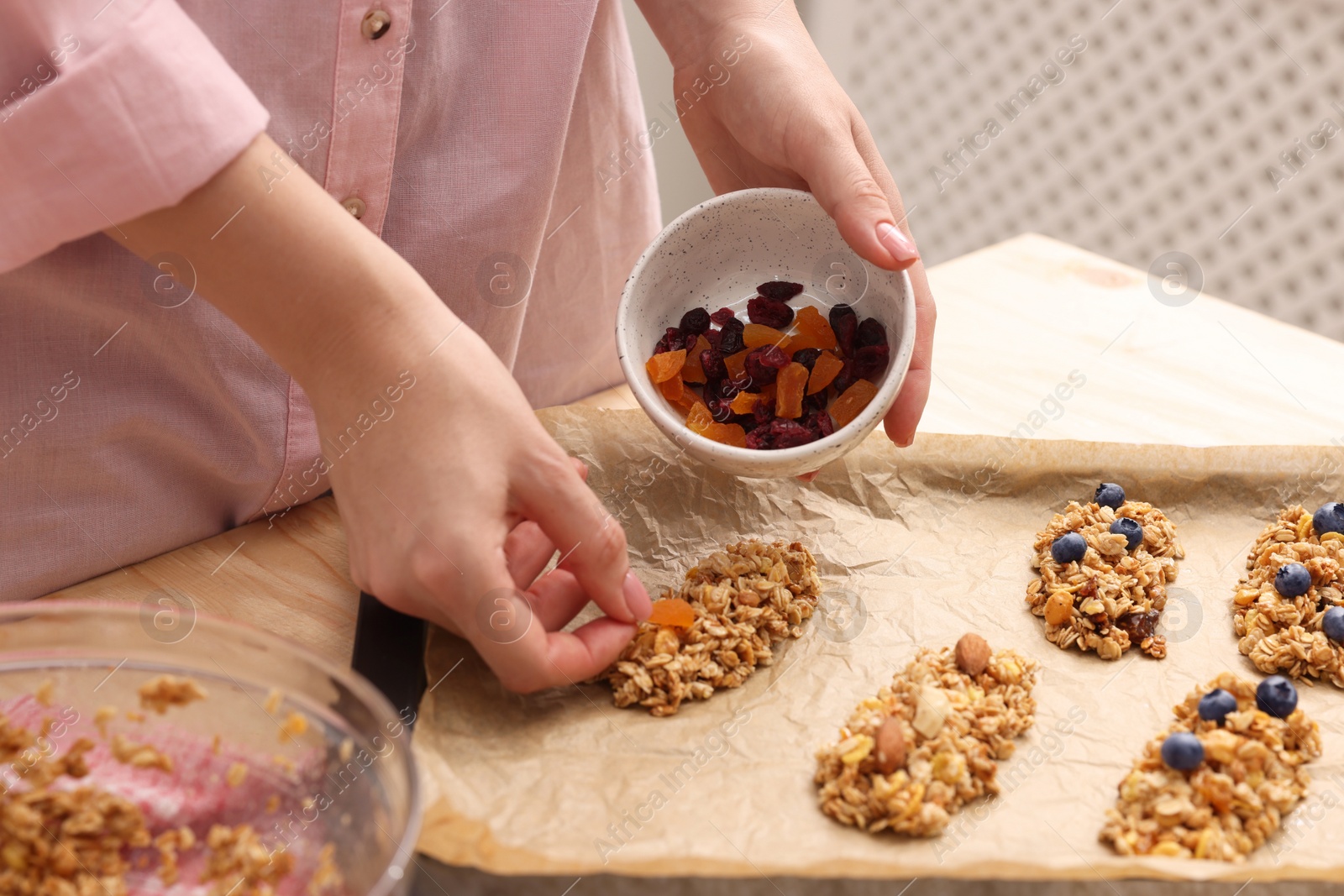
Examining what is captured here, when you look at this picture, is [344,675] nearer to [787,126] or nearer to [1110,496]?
[787,126]

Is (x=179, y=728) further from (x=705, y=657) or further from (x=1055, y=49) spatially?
(x=1055, y=49)

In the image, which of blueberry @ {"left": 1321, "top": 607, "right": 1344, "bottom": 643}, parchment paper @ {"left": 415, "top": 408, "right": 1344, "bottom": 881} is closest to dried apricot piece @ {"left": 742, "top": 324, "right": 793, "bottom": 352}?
parchment paper @ {"left": 415, "top": 408, "right": 1344, "bottom": 881}

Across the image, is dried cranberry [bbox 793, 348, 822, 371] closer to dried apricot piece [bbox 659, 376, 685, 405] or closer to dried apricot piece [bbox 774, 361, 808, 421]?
dried apricot piece [bbox 774, 361, 808, 421]

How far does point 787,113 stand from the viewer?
3.65ft

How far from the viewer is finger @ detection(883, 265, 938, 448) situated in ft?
3.66

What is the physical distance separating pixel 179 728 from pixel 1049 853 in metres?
0.67

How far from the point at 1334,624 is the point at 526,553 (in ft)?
2.57

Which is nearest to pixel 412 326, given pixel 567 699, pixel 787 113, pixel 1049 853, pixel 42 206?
pixel 42 206

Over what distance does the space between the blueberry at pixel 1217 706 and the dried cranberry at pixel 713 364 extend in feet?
1.77

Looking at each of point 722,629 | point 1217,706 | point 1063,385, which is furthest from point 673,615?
point 1063,385

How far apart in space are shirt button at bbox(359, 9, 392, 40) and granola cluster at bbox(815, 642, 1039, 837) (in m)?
0.77

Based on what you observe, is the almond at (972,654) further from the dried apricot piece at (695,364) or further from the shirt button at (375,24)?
the shirt button at (375,24)

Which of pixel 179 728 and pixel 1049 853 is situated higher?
pixel 179 728

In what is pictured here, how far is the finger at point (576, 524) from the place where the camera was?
84 cm
